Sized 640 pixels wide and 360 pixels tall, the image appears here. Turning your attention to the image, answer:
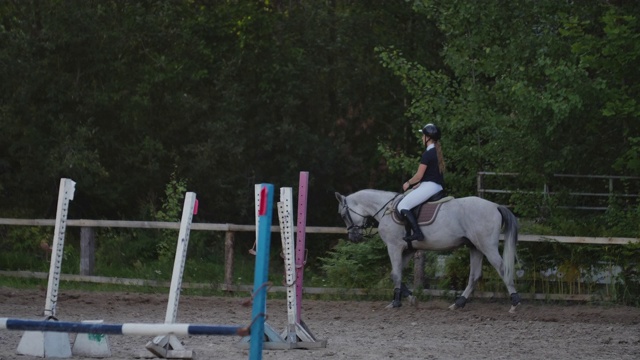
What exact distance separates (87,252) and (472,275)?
6.57 m

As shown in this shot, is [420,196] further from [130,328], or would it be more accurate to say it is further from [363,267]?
[130,328]

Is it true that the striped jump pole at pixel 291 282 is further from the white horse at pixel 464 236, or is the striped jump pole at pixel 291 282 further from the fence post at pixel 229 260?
the fence post at pixel 229 260

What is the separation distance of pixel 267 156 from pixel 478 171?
7084mm

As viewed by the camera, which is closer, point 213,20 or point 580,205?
point 580,205

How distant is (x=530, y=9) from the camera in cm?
1736

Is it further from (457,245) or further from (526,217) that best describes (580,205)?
(457,245)

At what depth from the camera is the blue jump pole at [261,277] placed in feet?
20.8

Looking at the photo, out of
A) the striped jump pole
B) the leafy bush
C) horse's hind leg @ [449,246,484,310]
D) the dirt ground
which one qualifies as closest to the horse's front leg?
the dirt ground

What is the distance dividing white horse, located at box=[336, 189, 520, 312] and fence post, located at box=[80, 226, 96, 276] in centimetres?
515

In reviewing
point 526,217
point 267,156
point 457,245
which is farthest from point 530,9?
point 267,156

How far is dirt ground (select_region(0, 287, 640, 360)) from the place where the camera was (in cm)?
1011

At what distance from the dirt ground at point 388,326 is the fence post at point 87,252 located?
1.33 meters

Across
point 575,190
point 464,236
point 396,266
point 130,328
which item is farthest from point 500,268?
point 130,328

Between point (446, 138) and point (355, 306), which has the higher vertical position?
point (446, 138)
